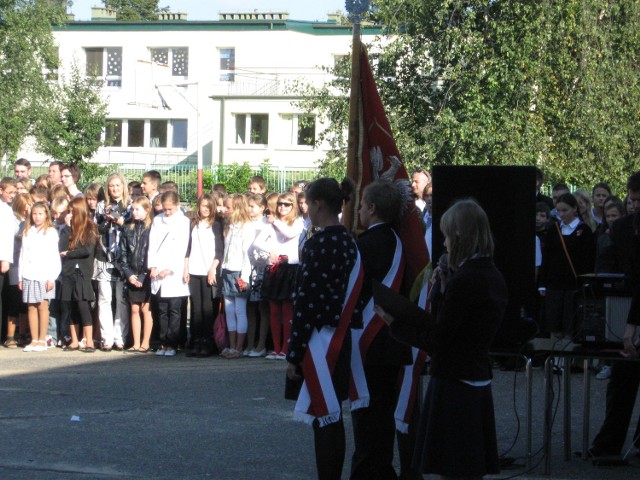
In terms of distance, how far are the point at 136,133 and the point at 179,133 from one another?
9.76 ft

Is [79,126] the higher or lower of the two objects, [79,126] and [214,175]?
the higher

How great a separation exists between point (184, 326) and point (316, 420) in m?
7.68

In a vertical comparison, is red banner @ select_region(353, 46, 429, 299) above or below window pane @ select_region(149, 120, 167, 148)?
below

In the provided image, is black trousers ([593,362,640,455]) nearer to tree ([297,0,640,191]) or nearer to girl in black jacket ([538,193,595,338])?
girl in black jacket ([538,193,595,338])

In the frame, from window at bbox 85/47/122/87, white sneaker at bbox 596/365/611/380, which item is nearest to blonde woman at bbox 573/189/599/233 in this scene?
white sneaker at bbox 596/365/611/380

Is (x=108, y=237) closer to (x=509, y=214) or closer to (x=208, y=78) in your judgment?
(x=509, y=214)

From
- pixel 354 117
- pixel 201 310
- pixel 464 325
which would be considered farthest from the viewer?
pixel 201 310

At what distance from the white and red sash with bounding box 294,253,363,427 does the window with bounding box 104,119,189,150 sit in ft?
186

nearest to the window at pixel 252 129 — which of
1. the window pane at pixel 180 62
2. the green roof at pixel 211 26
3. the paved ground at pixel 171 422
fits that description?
the green roof at pixel 211 26

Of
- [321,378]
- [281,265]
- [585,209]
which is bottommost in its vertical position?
[321,378]

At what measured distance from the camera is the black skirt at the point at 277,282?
12.6 m


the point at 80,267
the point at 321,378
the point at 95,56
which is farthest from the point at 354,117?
the point at 95,56

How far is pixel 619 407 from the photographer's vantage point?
7699 millimetres

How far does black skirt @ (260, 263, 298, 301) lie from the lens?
1260cm
